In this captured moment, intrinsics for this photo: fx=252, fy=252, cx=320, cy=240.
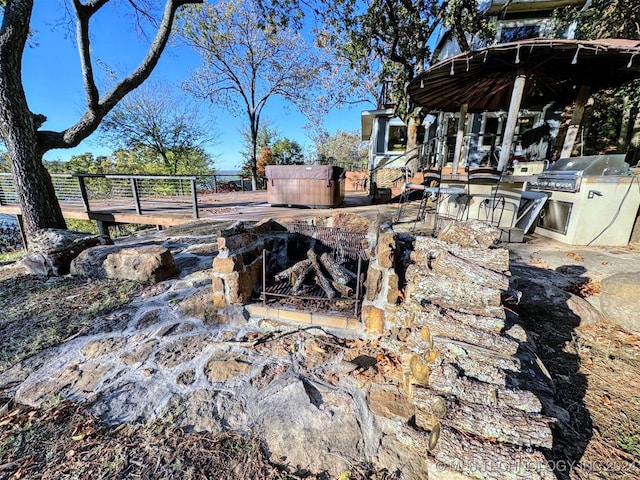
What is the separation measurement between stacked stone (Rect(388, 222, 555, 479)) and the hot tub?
397cm

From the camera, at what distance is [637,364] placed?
Answer: 1.80m

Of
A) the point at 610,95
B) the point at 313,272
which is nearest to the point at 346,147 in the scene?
the point at 610,95

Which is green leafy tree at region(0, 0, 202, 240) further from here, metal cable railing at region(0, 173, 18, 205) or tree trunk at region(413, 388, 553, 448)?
tree trunk at region(413, 388, 553, 448)

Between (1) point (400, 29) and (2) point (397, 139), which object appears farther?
(2) point (397, 139)

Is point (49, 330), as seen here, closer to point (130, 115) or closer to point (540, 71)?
point (540, 71)

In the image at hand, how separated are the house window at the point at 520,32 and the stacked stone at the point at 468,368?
441 inches

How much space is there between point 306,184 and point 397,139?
9546mm

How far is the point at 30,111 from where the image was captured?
173 inches

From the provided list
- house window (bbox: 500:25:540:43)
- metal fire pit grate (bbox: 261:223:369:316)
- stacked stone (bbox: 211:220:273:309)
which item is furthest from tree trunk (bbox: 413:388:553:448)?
house window (bbox: 500:25:540:43)

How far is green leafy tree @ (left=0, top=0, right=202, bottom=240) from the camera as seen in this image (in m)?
4.03

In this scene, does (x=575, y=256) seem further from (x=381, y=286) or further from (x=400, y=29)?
(x=400, y=29)

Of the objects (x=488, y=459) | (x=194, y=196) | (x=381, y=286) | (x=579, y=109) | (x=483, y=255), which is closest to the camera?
(x=488, y=459)

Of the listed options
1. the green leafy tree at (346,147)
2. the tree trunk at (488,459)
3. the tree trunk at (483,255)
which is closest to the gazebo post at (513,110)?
the tree trunk at (483,255)

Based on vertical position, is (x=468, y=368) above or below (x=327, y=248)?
below
